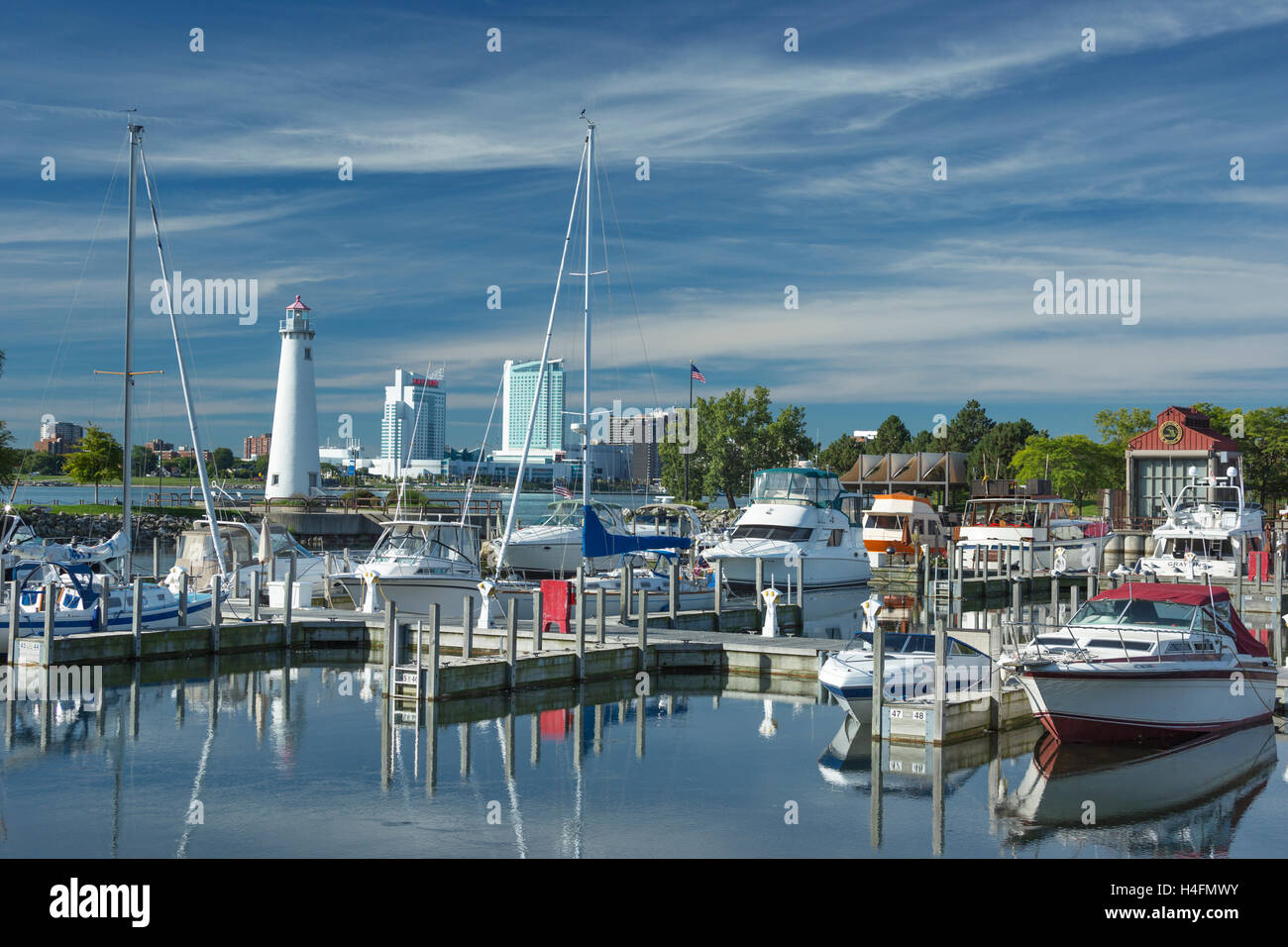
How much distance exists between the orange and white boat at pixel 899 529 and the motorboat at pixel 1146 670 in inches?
1435

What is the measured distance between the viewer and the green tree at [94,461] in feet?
252

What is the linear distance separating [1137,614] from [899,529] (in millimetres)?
39807

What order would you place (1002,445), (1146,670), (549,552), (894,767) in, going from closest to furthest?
(894,767) < (1146,670) < (549,552) < (1002,445)

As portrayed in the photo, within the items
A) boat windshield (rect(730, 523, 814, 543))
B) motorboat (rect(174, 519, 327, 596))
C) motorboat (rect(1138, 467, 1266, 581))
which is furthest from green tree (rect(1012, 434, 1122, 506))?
motorboat (rect(174, 519, 327, 596))

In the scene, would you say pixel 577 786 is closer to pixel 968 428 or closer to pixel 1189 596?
pixel 1189 596

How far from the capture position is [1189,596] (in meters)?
20.8

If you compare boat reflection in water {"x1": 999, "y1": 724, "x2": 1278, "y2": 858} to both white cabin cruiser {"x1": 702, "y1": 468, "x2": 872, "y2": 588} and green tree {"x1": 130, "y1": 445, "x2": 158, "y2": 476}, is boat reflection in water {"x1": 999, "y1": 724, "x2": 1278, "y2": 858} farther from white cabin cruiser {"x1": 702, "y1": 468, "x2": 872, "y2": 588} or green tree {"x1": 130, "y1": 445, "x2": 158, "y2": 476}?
green tree {"x1": 130, "y1": 445, "x2": 158, "y2": 476}

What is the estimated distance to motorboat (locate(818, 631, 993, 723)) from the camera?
19656 mm

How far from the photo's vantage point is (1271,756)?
1936 cm

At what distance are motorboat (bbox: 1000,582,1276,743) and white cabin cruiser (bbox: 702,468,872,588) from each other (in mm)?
21822

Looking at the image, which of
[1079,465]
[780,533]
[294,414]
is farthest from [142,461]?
[780,533]

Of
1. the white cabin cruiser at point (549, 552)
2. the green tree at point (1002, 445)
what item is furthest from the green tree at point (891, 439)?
the white cabin cruiser at point (549, 552)

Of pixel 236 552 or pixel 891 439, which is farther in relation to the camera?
pixel 891 439
